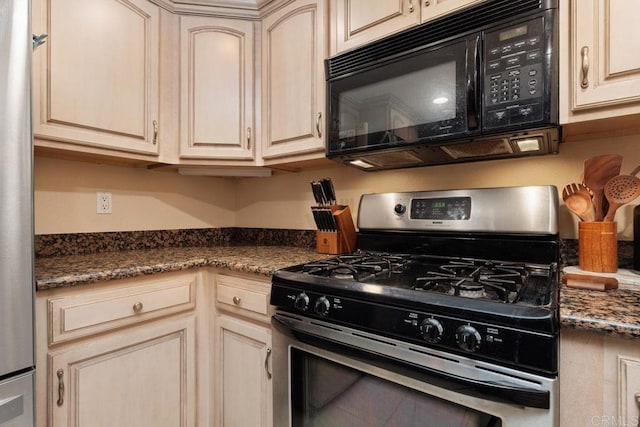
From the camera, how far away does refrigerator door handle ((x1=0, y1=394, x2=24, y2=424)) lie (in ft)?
2.86

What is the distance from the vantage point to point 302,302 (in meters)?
1.03

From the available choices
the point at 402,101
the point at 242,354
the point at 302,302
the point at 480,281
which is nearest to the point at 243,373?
the point at 242,354

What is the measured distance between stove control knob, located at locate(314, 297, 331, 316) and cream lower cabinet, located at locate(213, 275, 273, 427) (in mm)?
332

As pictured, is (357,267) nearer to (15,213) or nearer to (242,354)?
(242,354)

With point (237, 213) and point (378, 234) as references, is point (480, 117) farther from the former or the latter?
point (237, 213)

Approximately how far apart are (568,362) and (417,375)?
0.32 meters

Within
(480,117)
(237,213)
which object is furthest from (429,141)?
(237,213)

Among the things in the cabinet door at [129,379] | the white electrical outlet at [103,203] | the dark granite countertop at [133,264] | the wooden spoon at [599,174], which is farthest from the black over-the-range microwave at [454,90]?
the white electrical outlet at [103,203]

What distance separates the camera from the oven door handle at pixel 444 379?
26.5 inches

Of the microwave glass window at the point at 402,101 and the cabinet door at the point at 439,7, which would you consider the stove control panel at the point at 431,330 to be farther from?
the cabinet door at the point at 439,7

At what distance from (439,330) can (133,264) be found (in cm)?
116

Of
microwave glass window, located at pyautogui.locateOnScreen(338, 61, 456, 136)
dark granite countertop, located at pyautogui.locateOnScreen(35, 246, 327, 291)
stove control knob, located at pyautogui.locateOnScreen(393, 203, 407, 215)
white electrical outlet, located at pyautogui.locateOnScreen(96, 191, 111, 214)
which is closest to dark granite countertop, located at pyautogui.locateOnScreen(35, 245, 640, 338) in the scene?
dark granite countertop, located at pyautogui.locateOnScreen(35, 246, 327, 291)

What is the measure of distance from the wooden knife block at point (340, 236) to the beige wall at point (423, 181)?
0.56 feet

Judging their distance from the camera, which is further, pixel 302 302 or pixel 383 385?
pixel 302 302
